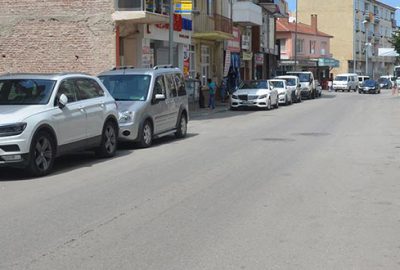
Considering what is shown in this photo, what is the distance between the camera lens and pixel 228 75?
4084 cm

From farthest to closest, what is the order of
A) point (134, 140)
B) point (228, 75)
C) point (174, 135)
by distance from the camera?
point (228, 75) → point (174, 135) → point (134, 140)

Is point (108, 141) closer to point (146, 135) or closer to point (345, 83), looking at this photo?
point (146, 135)

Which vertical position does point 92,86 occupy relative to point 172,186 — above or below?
above

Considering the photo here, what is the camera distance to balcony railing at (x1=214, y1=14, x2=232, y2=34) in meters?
36.2

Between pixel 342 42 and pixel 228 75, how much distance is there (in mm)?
59245

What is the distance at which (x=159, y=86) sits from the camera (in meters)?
15.2

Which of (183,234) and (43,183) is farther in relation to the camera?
(43,183)

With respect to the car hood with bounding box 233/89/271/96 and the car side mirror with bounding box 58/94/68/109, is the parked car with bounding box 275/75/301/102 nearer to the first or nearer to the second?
the car hood with bounding box 233/89/271/96

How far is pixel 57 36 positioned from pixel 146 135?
40.1ft

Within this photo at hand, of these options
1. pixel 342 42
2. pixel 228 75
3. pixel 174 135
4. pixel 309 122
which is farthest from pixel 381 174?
pixel 342 42

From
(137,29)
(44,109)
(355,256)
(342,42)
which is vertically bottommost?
(355,256)

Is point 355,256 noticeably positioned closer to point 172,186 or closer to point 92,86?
point 172,186

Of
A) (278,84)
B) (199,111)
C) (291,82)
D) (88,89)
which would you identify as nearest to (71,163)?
(88,89)

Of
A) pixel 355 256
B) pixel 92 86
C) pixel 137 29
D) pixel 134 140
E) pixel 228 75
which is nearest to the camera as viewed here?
pixel 355 256
